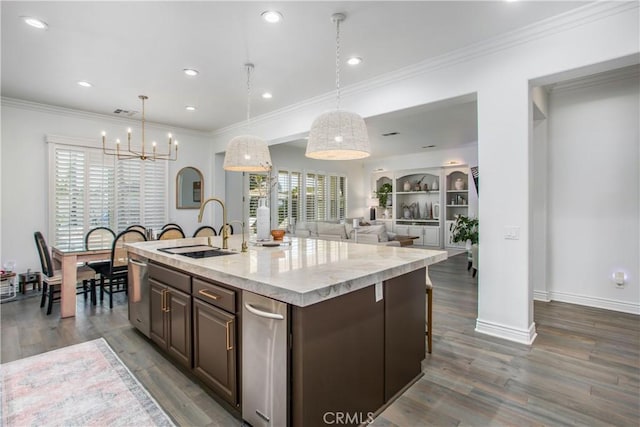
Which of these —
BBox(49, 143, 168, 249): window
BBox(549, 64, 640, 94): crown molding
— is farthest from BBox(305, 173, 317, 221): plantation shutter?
BBox(549, 64, 640, 94): crown molding

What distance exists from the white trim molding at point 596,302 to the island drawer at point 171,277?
4.58 meters

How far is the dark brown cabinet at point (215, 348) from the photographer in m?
1.90

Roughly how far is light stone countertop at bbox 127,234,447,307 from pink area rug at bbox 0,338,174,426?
35.3 inches

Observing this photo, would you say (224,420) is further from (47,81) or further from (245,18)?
(47,81)

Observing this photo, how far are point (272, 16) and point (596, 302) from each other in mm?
4936

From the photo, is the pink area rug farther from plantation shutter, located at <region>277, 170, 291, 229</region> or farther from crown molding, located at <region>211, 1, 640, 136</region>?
plantation shutter, located at <region>277, 170, 291, 229</region>

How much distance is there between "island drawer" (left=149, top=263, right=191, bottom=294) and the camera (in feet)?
7.56

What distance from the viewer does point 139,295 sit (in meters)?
3.08

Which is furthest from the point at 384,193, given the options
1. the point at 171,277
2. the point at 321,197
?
the point at 171,277

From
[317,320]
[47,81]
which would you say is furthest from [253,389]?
[47,81]

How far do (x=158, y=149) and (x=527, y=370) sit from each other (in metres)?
6.64

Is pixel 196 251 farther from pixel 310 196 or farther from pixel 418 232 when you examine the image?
pixel 418 232

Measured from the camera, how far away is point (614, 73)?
3.73 metres

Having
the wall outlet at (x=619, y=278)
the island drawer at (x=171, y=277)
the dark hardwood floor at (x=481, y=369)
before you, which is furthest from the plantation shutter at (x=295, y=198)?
the wall outlet at (x=619, y=278)
